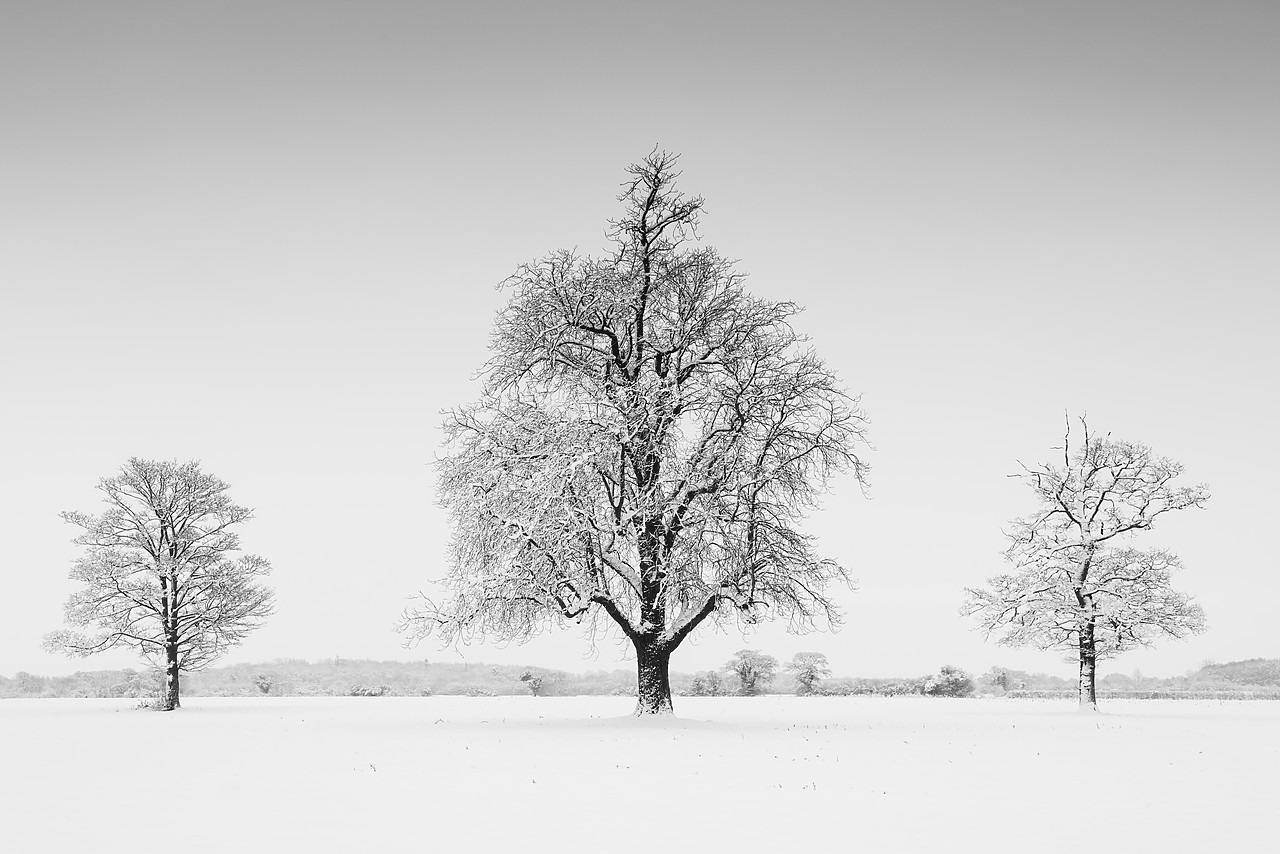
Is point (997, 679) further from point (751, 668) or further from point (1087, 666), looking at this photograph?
point (1087, 666)

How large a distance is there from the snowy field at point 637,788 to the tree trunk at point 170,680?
12.4 meters

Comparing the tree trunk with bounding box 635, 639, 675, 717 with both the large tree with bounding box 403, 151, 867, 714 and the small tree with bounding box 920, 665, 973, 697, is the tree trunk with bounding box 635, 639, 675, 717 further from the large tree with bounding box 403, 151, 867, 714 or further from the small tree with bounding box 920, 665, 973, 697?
the small tree with bounding box 920, 665, 973, 697

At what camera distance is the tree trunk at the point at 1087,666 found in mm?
37250

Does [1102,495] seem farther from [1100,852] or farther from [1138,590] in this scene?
[1100,852]

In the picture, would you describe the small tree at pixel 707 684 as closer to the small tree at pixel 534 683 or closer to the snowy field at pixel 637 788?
the small tree at pixel 534 683

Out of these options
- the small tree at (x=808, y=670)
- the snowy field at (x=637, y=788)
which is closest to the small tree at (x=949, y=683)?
the small tree at (x=808, y=670)

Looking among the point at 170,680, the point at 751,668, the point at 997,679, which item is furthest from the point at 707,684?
the point at 170,680

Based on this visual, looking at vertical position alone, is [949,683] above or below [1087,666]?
below

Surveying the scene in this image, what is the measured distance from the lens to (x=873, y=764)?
17312 mm

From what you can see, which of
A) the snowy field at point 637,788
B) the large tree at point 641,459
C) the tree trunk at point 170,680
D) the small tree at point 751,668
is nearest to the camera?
the snowy field at point 637,788

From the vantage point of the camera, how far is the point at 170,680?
39.3m

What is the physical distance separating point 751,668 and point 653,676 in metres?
33.8

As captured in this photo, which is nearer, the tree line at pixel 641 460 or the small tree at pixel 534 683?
the tree line at pixel 641 460

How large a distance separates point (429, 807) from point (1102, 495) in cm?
3360
